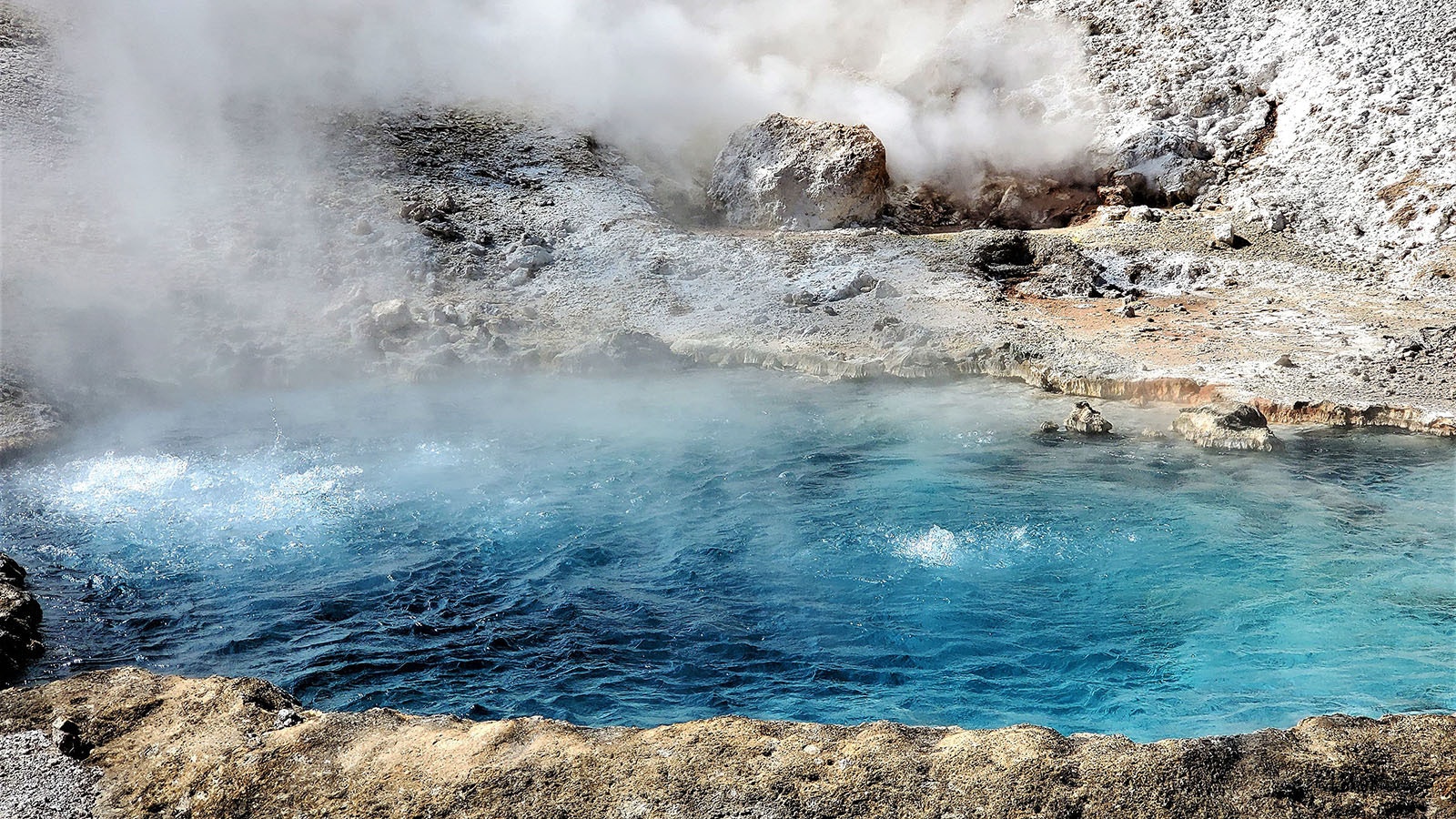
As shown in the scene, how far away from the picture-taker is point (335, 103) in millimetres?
15453

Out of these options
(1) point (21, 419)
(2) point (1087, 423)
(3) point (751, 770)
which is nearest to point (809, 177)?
(2) point (1087, 423)

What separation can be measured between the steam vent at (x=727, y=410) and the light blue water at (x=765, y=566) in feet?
0.13

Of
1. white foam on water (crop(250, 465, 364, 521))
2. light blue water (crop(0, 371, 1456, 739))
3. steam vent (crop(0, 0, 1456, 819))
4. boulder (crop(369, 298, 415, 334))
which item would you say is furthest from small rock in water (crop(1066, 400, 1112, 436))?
boulder (crop(369, 298, 415, 334))

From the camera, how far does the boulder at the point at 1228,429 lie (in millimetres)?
7473

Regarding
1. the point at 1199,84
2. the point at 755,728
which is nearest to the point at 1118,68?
the point at 1199,84

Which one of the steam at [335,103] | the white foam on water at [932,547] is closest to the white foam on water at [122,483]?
the steam at [335,103]

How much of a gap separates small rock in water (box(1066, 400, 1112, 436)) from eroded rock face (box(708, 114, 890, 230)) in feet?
21.1

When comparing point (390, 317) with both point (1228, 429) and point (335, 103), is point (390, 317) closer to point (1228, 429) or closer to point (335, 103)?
point (335, 103)

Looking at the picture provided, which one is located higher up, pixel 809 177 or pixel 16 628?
pixel 809 177

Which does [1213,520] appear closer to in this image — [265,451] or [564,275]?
[265,451]

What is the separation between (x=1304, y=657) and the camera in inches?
189

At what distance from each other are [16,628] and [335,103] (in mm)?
12457

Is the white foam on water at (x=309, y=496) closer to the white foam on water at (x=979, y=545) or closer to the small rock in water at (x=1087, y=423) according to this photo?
the white foam on water at (x=979, y=545)

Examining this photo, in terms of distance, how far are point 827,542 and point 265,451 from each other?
496 centimetres
